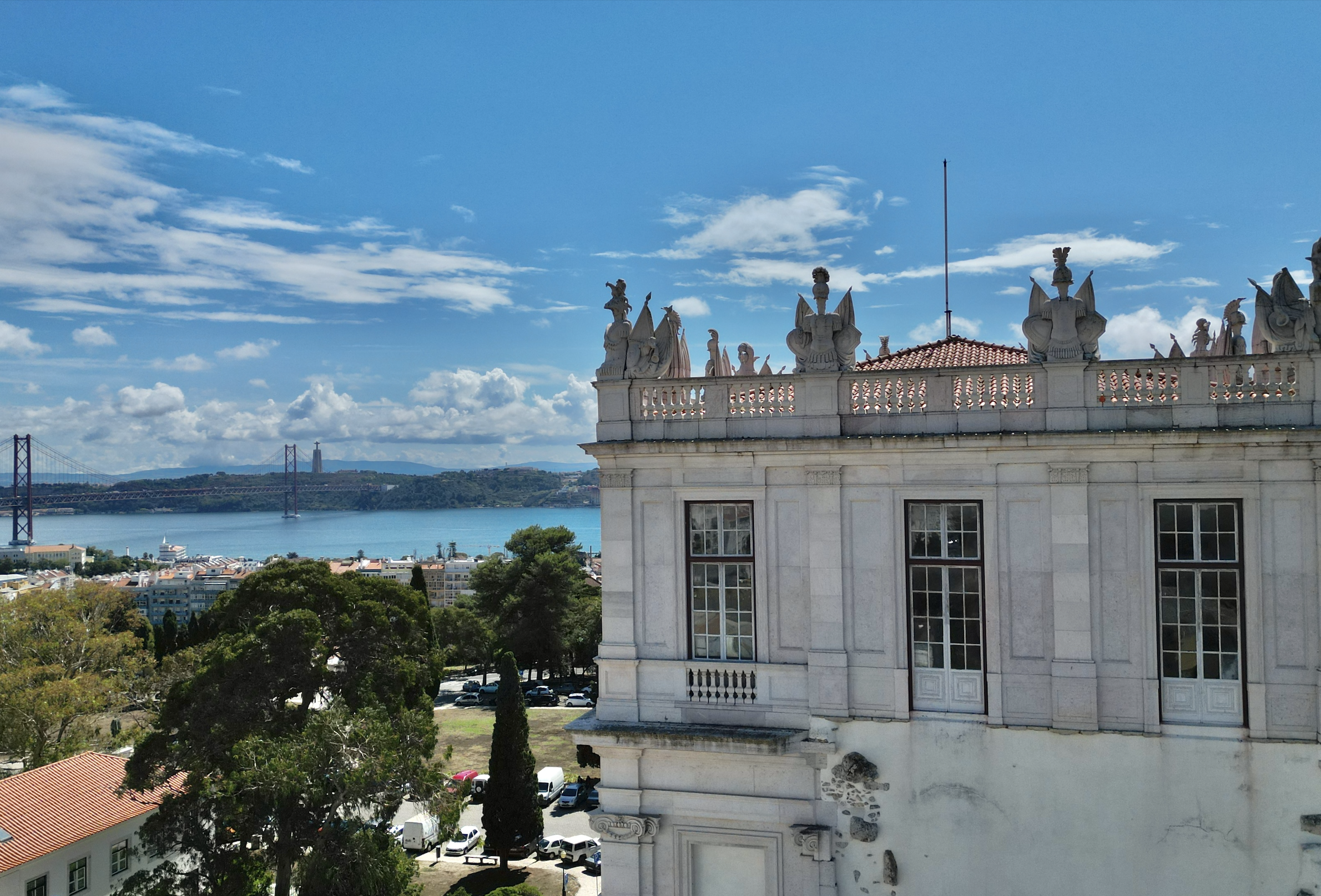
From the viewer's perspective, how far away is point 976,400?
12922 millimetres

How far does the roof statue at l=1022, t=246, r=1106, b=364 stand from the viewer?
12641mm

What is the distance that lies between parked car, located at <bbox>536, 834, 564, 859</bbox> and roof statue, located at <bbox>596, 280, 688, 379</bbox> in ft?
76.4

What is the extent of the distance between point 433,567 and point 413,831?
118 m

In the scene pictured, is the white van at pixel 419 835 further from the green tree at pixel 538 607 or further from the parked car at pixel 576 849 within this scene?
the green tree at pixel 538 607

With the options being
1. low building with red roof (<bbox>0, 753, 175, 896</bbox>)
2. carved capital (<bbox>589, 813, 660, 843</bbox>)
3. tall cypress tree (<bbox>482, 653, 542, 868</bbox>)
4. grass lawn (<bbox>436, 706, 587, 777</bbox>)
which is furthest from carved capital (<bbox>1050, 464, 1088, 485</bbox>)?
grass lawn (<bbox>436, 706, 587, 777</bbox>)

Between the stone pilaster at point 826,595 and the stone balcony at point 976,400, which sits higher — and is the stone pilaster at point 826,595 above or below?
below

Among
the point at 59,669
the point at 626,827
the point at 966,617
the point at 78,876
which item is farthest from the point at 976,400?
the point at 59,669

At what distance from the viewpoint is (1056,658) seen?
40.7 ft

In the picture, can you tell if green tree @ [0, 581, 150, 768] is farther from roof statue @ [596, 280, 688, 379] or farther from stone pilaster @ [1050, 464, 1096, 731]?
stone pilaster @ [1050, 464, 1096, 731]

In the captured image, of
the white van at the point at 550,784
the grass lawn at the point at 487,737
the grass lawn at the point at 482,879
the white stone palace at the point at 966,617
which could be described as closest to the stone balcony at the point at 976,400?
the white stone palace at the point at 966,617

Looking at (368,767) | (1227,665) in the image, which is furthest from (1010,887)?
(368,767)

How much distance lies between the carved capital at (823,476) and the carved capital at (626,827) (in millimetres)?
5725

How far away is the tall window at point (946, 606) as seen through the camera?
12867 mm

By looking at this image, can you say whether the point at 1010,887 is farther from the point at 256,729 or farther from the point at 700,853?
the point at 256,729
